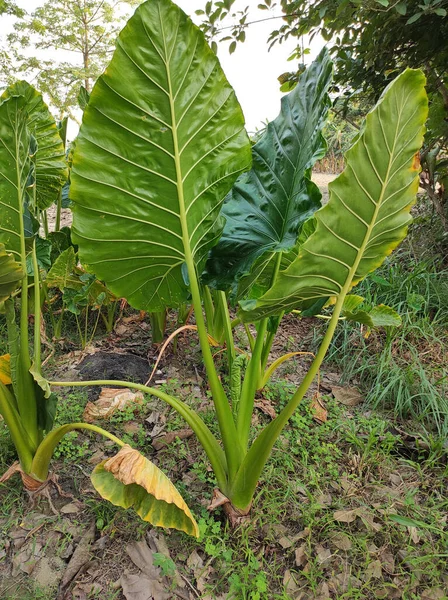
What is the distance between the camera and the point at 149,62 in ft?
2.88

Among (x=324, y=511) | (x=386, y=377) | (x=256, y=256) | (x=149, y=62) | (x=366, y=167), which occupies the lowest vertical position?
(x=324, y=511)

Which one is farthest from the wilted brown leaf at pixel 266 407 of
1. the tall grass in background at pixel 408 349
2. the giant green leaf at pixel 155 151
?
the giant green leaf at pixel 155 151

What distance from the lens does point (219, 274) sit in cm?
117

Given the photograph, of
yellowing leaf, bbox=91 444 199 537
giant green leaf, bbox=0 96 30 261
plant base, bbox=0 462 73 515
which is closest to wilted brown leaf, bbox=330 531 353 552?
yellowing leaf, bbox=91 444 199 537

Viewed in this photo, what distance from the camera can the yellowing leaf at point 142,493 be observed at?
87cm

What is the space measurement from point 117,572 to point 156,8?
141 cm

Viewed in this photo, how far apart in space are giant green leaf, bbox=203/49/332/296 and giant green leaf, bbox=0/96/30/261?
58 centimetres

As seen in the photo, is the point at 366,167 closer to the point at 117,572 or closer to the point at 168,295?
the point at 168,295

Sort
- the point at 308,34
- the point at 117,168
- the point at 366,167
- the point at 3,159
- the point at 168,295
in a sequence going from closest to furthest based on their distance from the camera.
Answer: the point at 366,167
the point at 117,168
the point at 3,159
the point at 168,295
the point at 308,34

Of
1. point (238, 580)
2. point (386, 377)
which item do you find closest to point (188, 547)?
point (238, 580)

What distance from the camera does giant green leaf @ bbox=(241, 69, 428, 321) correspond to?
2.27 feet

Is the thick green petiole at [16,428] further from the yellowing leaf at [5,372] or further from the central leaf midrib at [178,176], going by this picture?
the central leaf midrib at [178,176]

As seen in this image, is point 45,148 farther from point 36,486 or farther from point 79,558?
point 79,558

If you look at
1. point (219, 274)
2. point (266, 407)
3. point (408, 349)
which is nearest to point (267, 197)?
point (219, 274)
